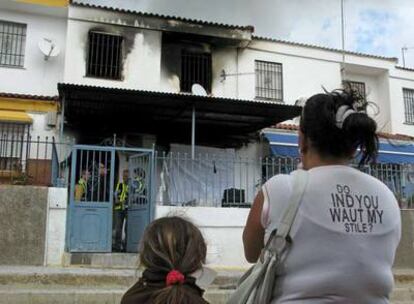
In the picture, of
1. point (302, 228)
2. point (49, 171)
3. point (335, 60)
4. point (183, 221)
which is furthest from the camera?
point (335, 60)

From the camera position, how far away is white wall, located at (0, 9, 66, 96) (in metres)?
16.0

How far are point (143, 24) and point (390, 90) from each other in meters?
9.80

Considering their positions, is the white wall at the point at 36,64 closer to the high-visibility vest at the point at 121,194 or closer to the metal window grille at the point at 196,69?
the metal window grille at the point at 196,69

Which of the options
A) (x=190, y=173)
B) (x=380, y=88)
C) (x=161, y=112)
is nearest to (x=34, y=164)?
(x=190, y=173)

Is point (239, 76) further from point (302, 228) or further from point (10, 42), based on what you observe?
point (302, 228)

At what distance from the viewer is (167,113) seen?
14.6 meters

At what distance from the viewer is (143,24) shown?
655 inches

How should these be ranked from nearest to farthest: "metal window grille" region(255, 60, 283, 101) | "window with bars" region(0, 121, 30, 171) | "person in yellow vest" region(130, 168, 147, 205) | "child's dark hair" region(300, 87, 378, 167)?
"child's dark hair" region(300, 87, 378, 167)
"person in yellow vest" region(130, 168, 147, 205)
"window with bars" region(0, 121, 30, 171)
"metal window grille" region(255, 60, 283, 101)

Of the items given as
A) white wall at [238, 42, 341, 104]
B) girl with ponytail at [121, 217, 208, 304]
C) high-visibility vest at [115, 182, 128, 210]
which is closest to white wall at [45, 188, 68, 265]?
high-visibility vest at [115, 182, 128, 210]

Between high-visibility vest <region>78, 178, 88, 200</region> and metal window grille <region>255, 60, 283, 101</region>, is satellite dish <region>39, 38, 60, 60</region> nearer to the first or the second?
high-visibility vest <region>78, 178, 88, 200</region>

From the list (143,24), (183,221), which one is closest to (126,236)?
(143,24)

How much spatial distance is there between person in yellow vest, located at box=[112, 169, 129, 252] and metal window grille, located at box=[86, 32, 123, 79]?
5.60 metres

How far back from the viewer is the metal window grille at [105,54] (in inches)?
648

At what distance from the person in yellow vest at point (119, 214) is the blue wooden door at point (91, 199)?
45 cm
